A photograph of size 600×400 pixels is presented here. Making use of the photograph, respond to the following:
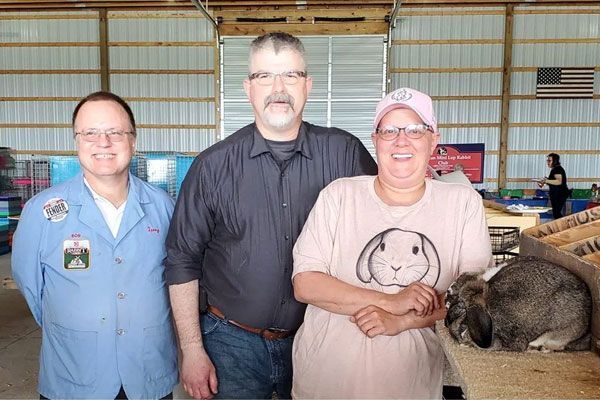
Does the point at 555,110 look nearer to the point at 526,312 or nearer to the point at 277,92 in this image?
the point at 277,92

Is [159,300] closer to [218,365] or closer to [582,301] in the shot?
[218,365]

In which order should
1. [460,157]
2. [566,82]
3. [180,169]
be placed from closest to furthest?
[180,169] < [460,157] < [566,82]

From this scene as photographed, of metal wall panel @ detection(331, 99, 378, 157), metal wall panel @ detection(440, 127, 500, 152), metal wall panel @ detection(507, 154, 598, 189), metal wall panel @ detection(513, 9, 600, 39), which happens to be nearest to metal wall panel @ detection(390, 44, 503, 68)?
metal wall panel @ detection(513, 9, 600, 39)

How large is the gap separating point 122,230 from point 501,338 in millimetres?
1284

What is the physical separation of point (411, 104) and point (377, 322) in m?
0.62

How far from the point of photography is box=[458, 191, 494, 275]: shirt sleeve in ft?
4.73

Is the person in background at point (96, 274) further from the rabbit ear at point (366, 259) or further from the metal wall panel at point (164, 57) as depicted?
the metal wall panel at point (164, 57)

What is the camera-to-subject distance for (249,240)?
1.85 m

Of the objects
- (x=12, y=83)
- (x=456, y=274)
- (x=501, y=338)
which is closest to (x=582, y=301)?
(x=501, y=338)

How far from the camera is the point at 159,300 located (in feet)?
6.16

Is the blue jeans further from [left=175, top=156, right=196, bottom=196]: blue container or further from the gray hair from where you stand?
[left=175, top=156, right=196, bottom=196]: blue container

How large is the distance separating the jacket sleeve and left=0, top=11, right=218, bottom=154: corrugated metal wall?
40.7 ft

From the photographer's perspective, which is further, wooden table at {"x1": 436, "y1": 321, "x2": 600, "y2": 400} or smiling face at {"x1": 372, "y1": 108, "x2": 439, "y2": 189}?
smiling face at {"x1": 372, "y1": 108, "x2": 439, "y2": 189}

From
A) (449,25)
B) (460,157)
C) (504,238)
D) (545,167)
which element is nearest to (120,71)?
(449,25)
